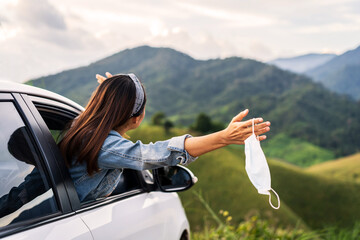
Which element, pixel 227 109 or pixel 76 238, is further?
pixel 227 109

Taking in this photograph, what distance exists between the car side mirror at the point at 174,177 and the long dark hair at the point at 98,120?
515mm

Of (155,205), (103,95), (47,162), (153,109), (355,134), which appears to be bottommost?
(355,134)

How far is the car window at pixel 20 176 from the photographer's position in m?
1.44

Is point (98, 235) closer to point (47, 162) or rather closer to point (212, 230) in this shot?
point (47, 162)

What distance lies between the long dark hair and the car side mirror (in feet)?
1.69

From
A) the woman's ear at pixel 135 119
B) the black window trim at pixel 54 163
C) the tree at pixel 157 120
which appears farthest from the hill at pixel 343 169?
the black window trim at pixel 54 163

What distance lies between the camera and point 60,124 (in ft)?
7.25

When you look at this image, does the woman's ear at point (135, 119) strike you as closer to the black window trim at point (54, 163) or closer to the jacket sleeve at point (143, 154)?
the jacket sleeve at point (143, 154)

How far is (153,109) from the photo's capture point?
445 feet

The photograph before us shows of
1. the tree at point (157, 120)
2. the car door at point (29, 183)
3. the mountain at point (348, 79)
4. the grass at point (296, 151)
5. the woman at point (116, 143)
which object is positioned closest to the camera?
the car door at point (29, 183)

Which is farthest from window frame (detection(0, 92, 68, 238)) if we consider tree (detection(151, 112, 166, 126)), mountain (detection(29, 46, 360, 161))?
mountain (detection(29, 46, 360, 161))

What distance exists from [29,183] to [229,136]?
29.6 inches

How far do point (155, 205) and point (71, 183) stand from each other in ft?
2.21

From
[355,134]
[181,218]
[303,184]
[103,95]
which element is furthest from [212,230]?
[355,134]
